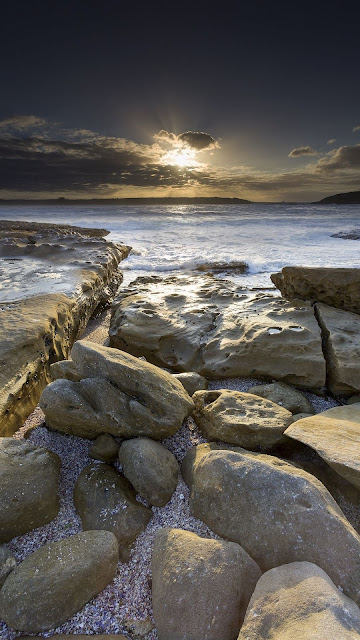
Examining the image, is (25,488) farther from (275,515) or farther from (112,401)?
(275,515)

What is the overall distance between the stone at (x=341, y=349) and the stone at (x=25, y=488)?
2171 mm

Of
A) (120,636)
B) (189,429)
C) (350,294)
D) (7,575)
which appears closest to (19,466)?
(7,575)

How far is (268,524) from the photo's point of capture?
1615 millimetres

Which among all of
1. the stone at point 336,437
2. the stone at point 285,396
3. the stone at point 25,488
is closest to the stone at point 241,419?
the stone at point 336,437

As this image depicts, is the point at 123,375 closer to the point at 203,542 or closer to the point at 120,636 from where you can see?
the point at 203,542

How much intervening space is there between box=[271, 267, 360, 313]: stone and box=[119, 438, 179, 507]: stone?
2683mm

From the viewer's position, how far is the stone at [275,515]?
151cm

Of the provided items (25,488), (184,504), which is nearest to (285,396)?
(184,504)

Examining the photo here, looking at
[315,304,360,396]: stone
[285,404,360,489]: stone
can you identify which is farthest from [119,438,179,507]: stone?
[315,304,360,396]: stone

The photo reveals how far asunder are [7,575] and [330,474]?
168cm

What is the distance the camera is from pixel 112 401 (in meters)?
2.18

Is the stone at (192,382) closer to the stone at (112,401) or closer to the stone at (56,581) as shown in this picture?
the stone at (112,401)

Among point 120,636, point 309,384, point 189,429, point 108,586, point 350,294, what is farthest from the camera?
point 350,294

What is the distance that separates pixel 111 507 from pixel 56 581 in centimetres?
44
